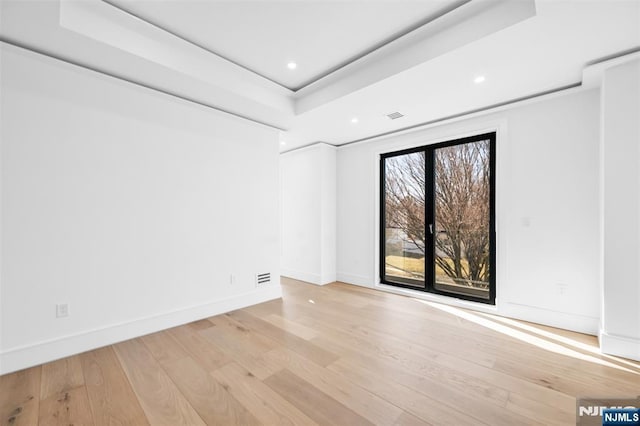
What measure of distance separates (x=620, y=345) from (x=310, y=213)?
4.05 meters

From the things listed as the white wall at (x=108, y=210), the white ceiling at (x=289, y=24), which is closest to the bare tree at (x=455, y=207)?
the white ceiling at (x=289, y=24)

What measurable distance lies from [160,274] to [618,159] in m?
4.47

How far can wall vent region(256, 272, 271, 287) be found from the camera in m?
3.83

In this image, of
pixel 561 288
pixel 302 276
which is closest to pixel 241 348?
pixel 302 276

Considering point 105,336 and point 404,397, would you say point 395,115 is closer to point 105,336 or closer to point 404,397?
point 404,397

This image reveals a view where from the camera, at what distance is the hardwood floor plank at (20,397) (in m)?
1.64

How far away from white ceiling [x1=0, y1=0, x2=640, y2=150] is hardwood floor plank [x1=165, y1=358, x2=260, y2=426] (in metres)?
2.59

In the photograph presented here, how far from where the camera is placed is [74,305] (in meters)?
2.38

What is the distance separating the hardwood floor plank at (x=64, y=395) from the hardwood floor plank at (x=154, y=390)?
270 millimetres

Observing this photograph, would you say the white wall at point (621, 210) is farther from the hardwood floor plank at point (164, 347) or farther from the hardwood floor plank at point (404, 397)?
the hardwood floor plank at point (164, 347)

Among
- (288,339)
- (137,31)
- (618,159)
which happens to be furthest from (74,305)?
(618,159)

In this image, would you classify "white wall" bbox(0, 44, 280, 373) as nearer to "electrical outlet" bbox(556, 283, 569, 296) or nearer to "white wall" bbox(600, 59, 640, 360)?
"electrical outlet" bbox(556, 283, 569, 296)

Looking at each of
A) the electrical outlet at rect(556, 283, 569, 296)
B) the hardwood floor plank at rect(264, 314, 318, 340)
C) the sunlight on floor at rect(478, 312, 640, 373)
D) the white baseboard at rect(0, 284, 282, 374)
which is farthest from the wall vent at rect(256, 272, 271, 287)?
the electrical outlet at rect(556, 283, 569, 296)

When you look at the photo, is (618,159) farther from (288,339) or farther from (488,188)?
(288,339)
